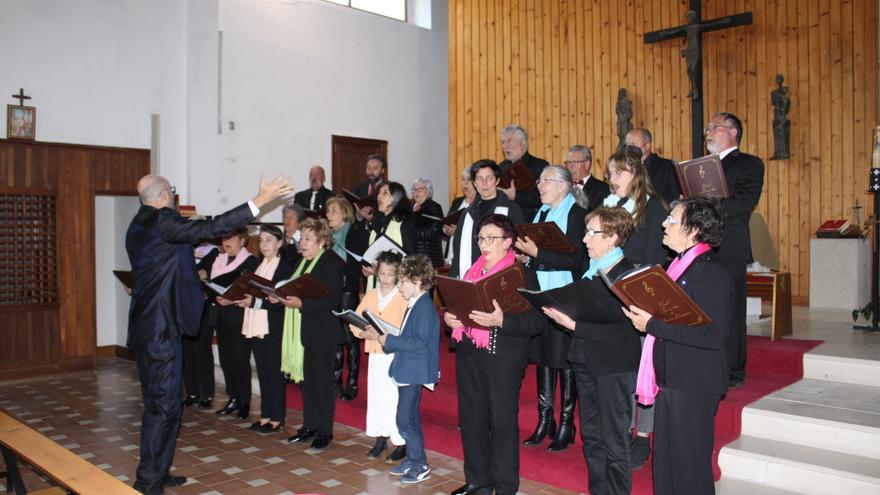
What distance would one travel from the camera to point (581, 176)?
16.0 ft

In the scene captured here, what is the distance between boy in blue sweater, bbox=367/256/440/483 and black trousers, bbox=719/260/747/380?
1.73 m

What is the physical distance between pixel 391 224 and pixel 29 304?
15.9ft

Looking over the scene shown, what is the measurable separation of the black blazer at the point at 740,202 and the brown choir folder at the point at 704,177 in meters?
0.17

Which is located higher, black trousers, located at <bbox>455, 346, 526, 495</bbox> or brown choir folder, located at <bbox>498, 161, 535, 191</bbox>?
brown choir folder, located at <bbox>498, 161, 535, 191</bbox>

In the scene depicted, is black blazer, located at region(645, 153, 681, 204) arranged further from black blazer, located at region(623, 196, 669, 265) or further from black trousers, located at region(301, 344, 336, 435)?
black trousers, located at region(301, 344, 336, 435)

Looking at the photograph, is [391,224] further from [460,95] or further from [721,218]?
[460,95]

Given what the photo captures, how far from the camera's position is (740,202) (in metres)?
4.01

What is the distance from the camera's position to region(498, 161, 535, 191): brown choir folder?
4.43 m

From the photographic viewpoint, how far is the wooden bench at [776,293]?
16.7 feet

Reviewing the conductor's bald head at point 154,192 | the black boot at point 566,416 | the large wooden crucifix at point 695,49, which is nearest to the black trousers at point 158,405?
the conductor's bald head at point 154,192

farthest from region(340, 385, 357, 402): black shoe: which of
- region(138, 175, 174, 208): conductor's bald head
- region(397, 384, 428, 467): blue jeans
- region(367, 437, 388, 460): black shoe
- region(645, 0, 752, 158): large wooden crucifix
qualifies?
region(645, 0, 752, 158): large wooden crucifix

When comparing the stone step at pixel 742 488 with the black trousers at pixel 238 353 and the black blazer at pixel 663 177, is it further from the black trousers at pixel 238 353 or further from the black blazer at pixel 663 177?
the black trousers at pixel 238 353

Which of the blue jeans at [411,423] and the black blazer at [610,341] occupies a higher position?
the black blazer at [610,341]

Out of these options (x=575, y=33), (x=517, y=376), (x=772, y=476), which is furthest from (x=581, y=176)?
(x=575, y=33)
